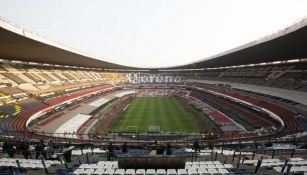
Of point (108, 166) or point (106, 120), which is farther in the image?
point (106, 120)

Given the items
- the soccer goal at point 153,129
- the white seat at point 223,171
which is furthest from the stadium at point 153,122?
the soccer goal at point 153,129

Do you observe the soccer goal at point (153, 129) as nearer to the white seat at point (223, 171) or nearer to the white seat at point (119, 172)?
the white seat at point (223, 171)

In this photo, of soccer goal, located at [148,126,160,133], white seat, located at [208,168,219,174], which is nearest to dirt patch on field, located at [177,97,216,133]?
soccer goal, located at [148,126,160,133]

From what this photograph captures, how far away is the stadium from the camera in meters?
10.5

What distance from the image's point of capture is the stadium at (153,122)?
10469 millimetres

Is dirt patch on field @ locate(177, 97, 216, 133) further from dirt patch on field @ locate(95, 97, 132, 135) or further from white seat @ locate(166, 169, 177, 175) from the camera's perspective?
white seat @ locate(166, 169, 177, 175)

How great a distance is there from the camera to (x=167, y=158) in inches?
405

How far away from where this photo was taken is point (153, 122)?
127 ft

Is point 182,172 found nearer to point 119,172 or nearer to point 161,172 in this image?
point 161,172

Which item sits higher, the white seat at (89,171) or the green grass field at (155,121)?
the white seat at (89,171)

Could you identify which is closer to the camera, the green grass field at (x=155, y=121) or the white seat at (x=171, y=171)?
the white seat at (x=171, y=171)

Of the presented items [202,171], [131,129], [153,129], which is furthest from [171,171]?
[131,129]

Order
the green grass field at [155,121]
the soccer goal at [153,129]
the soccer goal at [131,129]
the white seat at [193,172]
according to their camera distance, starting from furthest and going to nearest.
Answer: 1. the green grass field at [155,121]
2. the soccer goal at [131,129]
3. the soccer goal at [153,129]
4. the white seat at [193,172]

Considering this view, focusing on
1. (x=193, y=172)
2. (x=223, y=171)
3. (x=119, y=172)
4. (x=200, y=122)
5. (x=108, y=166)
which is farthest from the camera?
(x=200, y=122)
